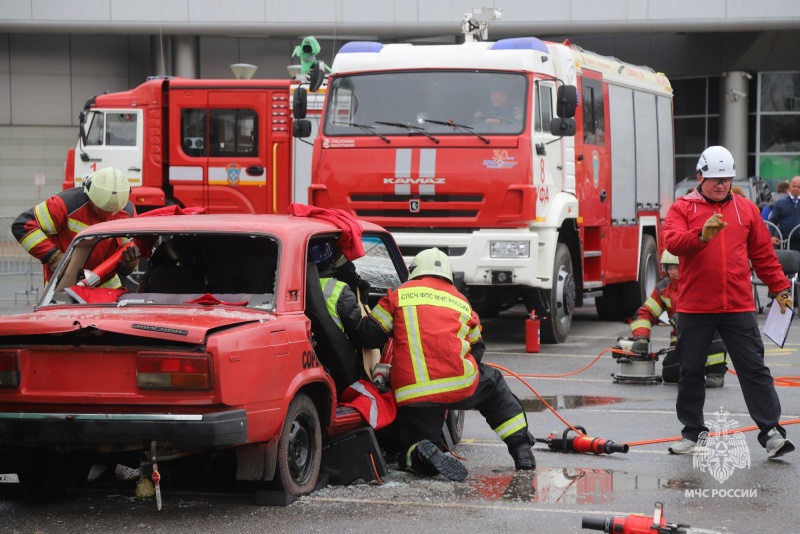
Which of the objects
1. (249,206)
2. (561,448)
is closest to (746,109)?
(249,206)

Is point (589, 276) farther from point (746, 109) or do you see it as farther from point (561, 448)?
point (746, 109)

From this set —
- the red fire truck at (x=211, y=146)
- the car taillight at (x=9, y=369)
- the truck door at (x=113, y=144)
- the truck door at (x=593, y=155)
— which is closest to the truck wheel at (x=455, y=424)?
the car taillight at (x=9, y=369)

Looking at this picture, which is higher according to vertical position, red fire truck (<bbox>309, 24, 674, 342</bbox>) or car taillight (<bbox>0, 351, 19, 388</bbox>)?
red fire truck (<bbox>309, 24, 674, 342</bbox>)

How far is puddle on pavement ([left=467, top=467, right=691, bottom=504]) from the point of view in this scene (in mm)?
6609

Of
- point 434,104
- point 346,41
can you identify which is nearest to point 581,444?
point 434,104

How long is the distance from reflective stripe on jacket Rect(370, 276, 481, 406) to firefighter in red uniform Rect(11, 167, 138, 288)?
2397 mm

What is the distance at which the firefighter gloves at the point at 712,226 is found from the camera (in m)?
Answer: 7.46

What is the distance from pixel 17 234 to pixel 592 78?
8554 millimetres

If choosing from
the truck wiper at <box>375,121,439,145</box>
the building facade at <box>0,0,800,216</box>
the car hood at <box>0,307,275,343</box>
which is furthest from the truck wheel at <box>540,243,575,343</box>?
the building facade at <box>0,0,800,216</box>

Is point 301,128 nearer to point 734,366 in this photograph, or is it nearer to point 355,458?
point 734,366

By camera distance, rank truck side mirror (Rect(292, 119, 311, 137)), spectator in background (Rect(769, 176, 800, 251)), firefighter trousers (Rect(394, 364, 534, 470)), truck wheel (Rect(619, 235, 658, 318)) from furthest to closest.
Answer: spectator in background (Rect(769, 176, 800, 251)), truck wheel (Rect(619, 235, 658, 318)), truck side mirror (Rect(292, 119, 311, 137)), firefighter trousers (Rect(394, 364, 534, 470))

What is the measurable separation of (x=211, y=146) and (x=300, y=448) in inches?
532

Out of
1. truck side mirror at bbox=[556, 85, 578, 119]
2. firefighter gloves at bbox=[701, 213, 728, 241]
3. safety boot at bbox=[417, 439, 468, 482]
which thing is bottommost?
safety boot at bbox=[417, 439, 468, 482]

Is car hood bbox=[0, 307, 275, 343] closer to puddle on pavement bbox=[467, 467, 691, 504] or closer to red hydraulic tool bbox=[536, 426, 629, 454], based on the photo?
puddle on pavement bbox=[467, 467, 691, 504]
